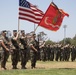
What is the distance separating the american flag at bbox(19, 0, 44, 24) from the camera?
17.8m

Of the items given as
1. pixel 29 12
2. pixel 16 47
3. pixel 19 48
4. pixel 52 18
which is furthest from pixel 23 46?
pixel 52 18

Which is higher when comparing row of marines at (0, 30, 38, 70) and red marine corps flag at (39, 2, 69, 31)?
red marine corps flag at (39, 2, 69, 31)

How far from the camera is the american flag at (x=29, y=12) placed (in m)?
17.8

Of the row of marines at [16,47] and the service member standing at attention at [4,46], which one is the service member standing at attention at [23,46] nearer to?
the row of marines at [16,47]

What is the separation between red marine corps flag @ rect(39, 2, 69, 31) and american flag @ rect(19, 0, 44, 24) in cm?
28

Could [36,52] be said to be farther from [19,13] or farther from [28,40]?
[19,13]

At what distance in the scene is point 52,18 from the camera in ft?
58.0

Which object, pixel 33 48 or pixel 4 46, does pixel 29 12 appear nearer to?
pixel 33 48

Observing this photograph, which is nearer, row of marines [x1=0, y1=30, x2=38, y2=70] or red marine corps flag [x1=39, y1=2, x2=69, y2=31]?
row of marines [x1=0, y1=30, x2=38, y2=70]

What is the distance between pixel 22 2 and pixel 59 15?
202 cm

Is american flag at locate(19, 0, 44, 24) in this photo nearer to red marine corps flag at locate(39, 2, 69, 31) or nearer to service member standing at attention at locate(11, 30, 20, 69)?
red marine corps flag at locate(39, 2, 69, 31)

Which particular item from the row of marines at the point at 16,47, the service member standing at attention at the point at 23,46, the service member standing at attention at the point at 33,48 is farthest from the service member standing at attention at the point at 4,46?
the service member standing at attention at the point at 33,48

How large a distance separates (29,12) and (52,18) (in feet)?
3.94

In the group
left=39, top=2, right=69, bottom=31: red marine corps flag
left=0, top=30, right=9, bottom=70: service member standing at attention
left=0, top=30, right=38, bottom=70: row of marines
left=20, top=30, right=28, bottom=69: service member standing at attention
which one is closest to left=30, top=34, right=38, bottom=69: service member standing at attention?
left=0, top=30, right=38, bottom=70: row of marines
